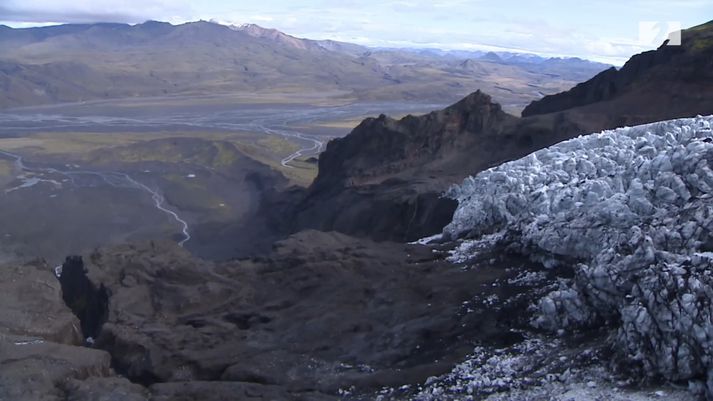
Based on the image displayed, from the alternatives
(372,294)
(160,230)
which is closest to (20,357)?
(372,294)

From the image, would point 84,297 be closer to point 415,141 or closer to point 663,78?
point 415,141

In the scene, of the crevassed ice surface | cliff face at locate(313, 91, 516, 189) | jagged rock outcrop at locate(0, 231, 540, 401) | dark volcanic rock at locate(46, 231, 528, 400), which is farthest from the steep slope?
jagged rock outcrop at locate(0, 231, 540, 401)

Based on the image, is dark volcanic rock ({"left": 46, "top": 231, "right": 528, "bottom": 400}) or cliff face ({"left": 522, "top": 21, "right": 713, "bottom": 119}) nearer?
dark volcanic rock ({"left": 46, "top": 231, "right": 528, "bottom": 400})

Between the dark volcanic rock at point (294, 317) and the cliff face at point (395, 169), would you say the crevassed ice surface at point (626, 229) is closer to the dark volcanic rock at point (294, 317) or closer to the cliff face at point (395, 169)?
the dark volcanic rock at point (294, 317)

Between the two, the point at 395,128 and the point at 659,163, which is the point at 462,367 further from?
the point at 395,128

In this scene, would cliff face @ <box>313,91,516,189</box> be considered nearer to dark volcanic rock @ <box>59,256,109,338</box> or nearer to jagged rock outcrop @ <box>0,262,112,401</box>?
dark volcanic rock @ <box>59,256,109,338</box>

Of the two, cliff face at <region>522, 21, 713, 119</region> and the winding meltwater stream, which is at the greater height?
cliff face at <region>522, 21, 713, 119</region>

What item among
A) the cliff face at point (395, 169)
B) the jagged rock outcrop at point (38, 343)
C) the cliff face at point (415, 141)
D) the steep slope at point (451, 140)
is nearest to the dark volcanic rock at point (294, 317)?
the jagged rock outcrop at point (38, 343)

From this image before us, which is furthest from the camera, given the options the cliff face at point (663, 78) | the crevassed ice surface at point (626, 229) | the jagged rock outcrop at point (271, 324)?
the cliff face at point (663, 78)

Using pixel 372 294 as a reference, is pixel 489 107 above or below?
above
